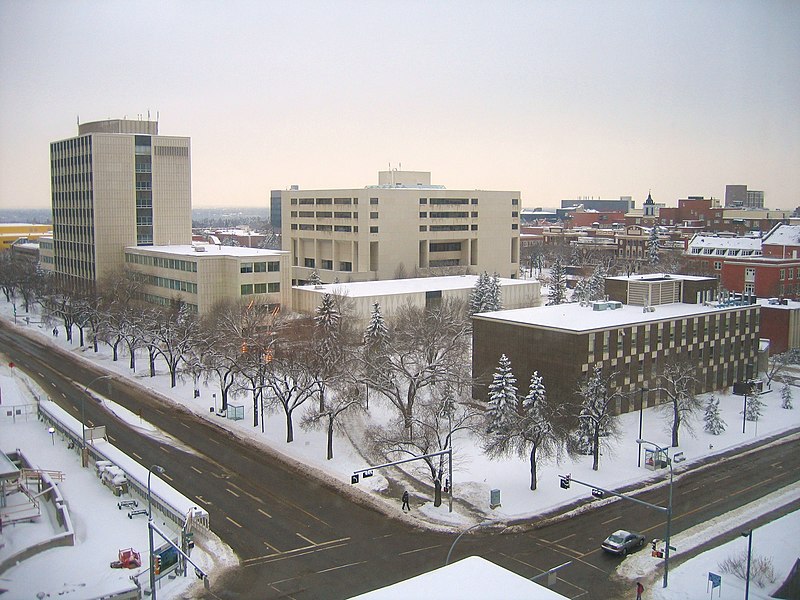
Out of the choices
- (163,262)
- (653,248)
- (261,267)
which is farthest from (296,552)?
(653,248)

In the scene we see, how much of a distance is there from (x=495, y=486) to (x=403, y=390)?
1458cm

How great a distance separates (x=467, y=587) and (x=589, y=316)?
102 feet

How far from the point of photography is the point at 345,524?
30.4 m

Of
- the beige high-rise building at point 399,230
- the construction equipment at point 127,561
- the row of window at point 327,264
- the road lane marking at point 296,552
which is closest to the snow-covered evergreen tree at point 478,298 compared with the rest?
the beige high-rise building at point 399,230

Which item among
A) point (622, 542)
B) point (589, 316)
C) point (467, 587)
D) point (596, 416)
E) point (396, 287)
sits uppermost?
point (589, 316)

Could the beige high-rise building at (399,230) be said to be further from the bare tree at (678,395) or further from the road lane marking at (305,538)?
the road lane marking at (305,538)

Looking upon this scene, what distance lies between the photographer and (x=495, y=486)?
1359 inches

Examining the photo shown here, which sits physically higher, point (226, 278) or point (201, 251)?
point (201, 251)

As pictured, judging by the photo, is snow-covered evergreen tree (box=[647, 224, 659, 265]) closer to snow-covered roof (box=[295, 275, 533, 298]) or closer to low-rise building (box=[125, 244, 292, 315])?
snow-covered roof (box=[295, 275, 533, 298])

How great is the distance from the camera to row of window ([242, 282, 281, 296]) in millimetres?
66875

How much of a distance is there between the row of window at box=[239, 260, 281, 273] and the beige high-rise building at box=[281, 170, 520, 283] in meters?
20.5

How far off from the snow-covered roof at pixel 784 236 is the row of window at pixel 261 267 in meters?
49.5

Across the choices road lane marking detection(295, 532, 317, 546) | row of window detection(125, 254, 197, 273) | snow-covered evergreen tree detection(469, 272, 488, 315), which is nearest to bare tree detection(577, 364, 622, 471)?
road lane marking detection(295, 532, 317, 546)

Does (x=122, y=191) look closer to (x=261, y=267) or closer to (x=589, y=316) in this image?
(x=261, y=267)
